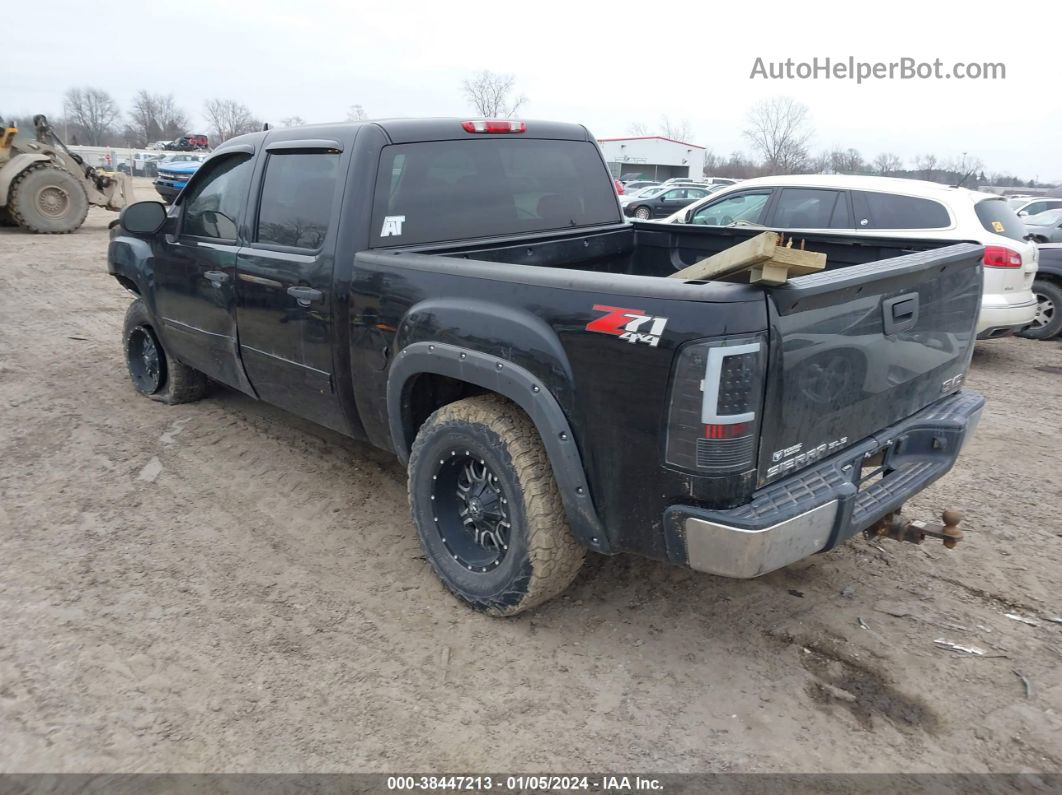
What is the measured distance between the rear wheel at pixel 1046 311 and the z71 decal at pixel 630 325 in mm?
8202

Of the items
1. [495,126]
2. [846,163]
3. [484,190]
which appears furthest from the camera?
[846,163]

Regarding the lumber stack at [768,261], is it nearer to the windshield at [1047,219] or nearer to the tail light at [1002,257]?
the tail light at [1002,257]

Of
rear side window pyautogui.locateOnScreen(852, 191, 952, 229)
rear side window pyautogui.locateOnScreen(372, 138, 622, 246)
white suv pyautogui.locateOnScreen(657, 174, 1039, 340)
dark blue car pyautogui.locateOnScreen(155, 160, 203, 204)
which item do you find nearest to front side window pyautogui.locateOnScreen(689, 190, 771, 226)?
white suv pyautogui.locateOnScreen(657, 174, 1039, 340)

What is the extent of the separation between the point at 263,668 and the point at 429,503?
91cm

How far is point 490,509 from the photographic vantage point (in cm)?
321

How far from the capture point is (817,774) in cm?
248

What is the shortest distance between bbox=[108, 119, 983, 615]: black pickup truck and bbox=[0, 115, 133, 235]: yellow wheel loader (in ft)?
45.5

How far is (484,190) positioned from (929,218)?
468 centimetres

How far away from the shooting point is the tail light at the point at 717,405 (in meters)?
2.37

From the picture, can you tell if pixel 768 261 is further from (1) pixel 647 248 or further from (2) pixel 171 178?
(2) pixel 171 178

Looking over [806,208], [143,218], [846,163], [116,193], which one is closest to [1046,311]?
[806,208]

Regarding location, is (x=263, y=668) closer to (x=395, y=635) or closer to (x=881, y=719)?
(x=395, y=635)

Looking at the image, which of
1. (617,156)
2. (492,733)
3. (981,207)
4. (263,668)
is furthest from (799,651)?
(617,156)

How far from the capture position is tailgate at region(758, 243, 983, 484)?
8.20 ft
